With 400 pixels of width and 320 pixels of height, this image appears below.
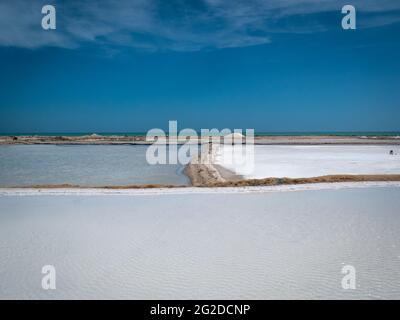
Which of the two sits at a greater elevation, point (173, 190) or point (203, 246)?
point (173, 190)

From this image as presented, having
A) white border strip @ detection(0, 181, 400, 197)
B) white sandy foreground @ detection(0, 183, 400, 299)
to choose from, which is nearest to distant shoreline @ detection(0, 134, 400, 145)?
white border strip @ detection(0, 181, 400, 197)

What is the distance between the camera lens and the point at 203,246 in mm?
5141

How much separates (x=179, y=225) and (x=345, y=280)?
3171mm

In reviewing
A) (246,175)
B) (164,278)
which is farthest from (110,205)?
(246,175)

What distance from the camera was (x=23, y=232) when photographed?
5965 mm

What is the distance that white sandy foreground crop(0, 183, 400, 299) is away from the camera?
12.4 feet

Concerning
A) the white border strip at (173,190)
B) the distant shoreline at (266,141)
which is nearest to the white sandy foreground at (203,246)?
the white border strip at (173,190)

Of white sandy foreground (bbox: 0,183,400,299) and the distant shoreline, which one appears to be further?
the distant shoreline

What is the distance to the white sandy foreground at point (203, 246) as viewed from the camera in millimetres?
3789

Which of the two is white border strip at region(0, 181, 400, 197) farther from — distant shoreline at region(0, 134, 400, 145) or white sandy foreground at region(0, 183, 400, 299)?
distant shoreline at region(0, 134, 400, 145)

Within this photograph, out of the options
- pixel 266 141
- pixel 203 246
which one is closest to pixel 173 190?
pixel 203 246

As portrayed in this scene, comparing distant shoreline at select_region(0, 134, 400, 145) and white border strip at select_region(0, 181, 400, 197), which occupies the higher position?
distant shoreline at select_region(0, 134, 400, 145)

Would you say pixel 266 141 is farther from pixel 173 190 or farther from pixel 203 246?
pixel 203 246
